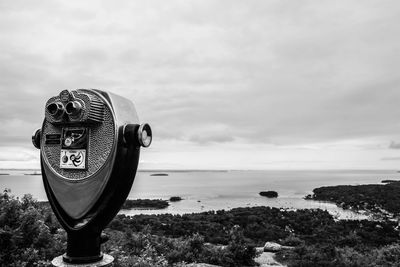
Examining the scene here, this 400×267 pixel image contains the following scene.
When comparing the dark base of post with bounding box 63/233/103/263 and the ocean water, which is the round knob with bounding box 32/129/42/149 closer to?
the dark base of post with bounding box 63/233/103/263

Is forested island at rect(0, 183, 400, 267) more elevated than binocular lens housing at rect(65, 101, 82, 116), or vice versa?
binocular lens housing at rect(65, 101, 82, 116)

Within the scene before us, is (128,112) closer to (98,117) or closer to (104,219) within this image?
(98,117)

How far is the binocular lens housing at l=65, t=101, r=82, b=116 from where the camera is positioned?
267 centimetres

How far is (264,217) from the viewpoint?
24891 millimetres

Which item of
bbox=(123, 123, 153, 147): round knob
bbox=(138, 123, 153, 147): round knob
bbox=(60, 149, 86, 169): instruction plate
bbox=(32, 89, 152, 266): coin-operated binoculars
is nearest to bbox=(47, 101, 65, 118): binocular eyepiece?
bbox=(32, 89, 152, 266): coin-operated binoculars

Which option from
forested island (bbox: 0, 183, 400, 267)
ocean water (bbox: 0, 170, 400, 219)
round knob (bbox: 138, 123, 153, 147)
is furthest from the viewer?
ocean water (bbox: 0, 170, 400, 219)

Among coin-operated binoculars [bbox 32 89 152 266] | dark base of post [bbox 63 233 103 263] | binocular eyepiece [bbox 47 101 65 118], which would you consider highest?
binocular eyepiece [bbox 47 101 65 118]

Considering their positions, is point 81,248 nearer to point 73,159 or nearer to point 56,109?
point 73,159

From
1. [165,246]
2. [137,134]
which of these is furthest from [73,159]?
[165,246]

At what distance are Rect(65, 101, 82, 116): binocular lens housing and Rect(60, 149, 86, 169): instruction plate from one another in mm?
275

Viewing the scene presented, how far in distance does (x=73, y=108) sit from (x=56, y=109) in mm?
175

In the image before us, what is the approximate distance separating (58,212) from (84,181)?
13.2 inches

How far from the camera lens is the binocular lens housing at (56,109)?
2.75 metres

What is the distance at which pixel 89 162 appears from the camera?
8.91 ft
